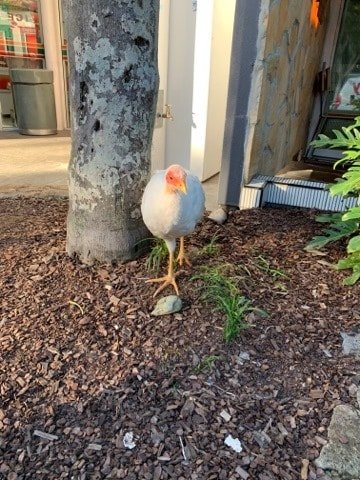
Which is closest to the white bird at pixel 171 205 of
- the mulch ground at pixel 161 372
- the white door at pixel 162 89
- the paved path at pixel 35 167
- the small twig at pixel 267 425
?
the mulch ground at pixel 161 372

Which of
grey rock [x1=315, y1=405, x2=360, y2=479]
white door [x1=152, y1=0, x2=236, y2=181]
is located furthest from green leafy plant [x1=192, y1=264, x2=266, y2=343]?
white door [x1=152, y1=0, x2=236, y2=181]

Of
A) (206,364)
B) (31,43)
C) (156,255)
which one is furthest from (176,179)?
(31,43)

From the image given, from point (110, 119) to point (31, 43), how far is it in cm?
650

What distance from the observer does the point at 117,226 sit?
2396 millimetres

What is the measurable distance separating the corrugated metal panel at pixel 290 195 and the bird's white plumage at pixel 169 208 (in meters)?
1.37

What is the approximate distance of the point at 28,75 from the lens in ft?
22.9

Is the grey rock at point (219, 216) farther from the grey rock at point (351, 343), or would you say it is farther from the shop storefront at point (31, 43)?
the shop storefront at point (31, 43)

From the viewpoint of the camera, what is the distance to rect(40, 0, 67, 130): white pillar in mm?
7305

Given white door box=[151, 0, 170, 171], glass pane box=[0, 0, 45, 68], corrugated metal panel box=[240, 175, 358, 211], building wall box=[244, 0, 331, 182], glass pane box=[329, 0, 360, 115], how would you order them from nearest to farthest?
building wall box=[244, 0, 331, 182]
corrugated metal panel box=[240, 175, 358, 211]
white door box=[151, 0, 170, 171]
glass pane box=[329, 0, 360, 115]
glass pane box=[0, 0, 45, 68]

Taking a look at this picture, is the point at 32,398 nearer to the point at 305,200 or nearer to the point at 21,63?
the point at 305,200

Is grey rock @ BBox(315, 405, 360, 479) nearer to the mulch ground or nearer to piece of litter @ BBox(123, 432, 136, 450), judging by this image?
the mulch ground

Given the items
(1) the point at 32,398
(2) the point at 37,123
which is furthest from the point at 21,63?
(1) the point at 32,398

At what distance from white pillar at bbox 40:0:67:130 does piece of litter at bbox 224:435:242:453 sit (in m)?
7.36

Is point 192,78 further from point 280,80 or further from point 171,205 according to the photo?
point 171,205
